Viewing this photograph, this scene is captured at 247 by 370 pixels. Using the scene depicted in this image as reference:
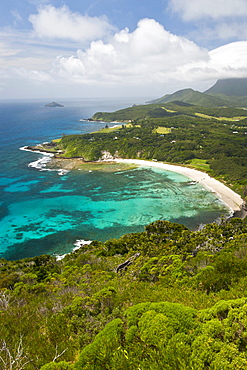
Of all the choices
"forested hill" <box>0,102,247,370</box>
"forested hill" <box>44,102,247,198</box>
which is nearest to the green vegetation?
"forested hill" <box>44,102,247,198</box>

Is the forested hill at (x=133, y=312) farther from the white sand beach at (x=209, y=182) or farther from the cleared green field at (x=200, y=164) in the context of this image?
the cleared green field at (x=200, y=164)

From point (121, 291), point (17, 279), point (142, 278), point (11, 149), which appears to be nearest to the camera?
point (121, 291)

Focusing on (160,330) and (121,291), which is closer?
(160,330)

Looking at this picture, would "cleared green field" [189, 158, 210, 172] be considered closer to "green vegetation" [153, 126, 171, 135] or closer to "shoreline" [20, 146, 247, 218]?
"shoreline" [20, 146, 247, 218]

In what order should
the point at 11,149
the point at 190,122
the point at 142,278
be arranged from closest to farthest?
1. the point at 142,278
2. the point at 11,149
3. the point at 190,122

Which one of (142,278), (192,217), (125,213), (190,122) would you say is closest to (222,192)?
(192,217)

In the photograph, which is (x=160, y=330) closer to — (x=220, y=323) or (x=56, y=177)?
(x=220, y=323)
